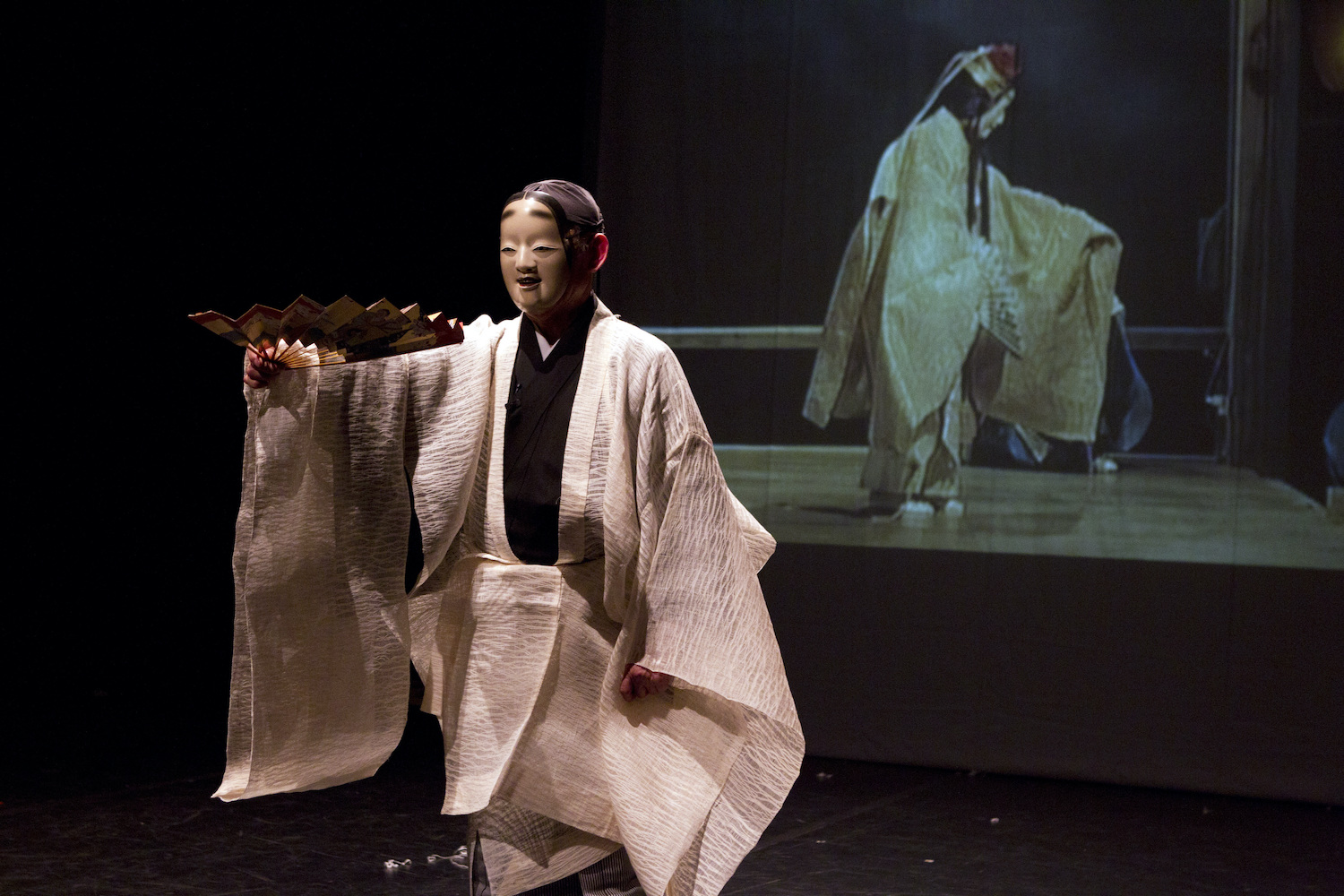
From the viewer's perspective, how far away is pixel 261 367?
1.77 metres

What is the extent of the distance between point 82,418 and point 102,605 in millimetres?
632

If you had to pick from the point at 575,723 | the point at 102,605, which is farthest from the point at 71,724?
the point at 575,723

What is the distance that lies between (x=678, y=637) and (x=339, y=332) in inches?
23.4

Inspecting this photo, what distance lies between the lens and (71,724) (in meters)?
3.88

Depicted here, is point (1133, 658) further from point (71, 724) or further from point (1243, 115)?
point (71, 724)

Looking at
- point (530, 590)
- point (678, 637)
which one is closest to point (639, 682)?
point (678, 637)

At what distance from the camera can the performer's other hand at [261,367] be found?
1.77 metres

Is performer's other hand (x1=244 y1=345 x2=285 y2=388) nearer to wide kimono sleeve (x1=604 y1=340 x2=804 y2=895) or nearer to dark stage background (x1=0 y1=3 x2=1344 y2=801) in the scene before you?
wide kimono sleeve (x1=604 y1=340 x2=804 y2=895)

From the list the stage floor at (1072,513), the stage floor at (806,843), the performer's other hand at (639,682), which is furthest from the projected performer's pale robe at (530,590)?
the stage floor at (1072,513)

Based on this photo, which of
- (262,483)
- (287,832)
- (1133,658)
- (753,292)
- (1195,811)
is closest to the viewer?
(262,483)

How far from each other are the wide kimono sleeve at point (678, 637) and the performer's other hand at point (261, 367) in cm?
45

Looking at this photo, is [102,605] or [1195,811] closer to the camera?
[1195,811]

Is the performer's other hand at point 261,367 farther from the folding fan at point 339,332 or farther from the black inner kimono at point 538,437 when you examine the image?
the black inner kimono at point 538,437

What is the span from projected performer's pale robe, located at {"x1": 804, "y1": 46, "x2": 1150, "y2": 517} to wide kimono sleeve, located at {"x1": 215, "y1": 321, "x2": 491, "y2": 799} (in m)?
2.32
